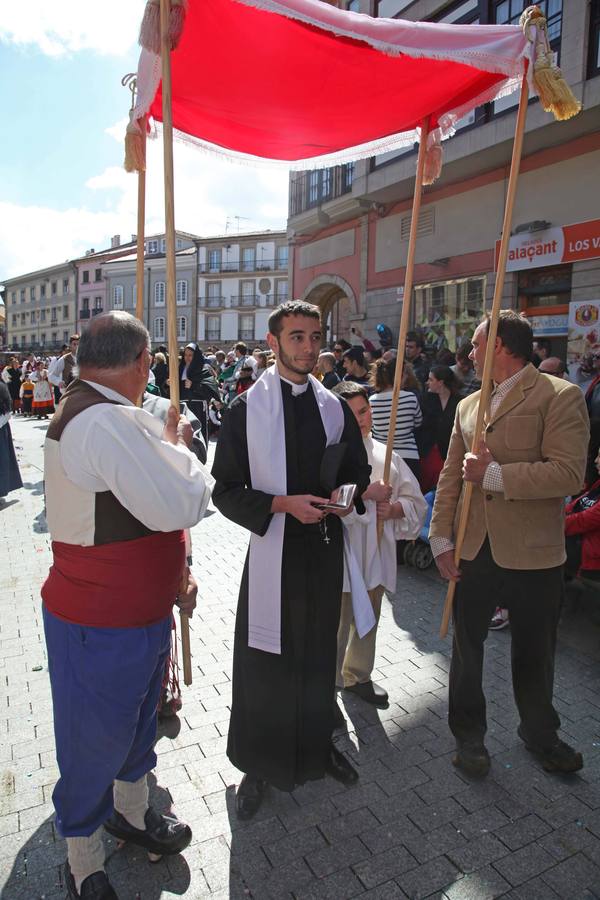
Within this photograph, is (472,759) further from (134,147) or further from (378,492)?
(134,147)

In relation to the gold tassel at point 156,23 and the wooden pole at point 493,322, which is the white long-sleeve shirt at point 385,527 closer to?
the wooden pole at point 493,322

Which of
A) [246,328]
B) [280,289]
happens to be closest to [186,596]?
[280,289]

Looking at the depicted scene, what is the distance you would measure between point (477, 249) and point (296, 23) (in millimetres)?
10804

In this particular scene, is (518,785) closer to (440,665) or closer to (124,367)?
(440,665)

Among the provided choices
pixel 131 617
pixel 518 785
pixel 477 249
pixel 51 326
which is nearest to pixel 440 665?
pixel 518 785

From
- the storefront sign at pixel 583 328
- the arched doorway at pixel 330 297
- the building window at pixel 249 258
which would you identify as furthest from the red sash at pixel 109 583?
the building window at pixel 249 258

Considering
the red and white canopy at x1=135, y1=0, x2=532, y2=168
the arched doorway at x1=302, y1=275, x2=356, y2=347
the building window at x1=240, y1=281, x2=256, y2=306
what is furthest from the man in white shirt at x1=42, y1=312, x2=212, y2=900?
the building window at x1=240, y1=281, x2=256, y2=306

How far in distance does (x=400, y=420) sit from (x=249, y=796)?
11.3 ft

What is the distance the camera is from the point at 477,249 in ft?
41.7

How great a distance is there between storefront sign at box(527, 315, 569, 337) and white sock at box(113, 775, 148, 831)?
10952 millimetres

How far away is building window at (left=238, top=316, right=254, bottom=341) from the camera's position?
167 feet

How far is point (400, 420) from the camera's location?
17.5 feet

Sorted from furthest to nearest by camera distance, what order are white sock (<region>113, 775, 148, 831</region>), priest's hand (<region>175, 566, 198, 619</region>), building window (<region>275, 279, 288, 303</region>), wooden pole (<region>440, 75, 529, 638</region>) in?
building window (<region>275, 279, 288, 303</region>)
wooden pole (<region>440, 75, 529, 638</region>)
priest's hand (<region>175, 566, 198, 619</region>)
white sock (<region>113, 775, 148, 831</region>)

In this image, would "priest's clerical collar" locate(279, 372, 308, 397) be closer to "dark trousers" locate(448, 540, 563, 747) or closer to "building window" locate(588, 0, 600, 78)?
"dark trousers" locate(448, 540, 563, 747)
